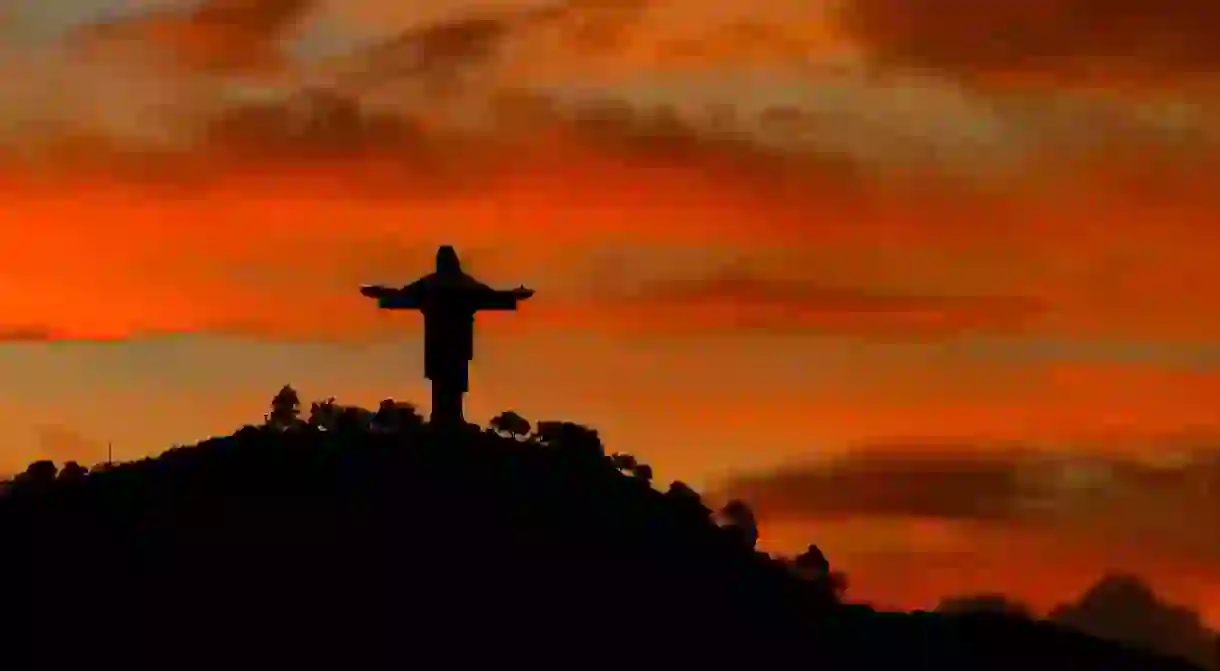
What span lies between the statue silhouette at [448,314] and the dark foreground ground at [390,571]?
327 cm

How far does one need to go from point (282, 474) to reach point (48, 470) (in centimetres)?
1005

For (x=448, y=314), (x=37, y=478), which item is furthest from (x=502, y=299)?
(x=37, y=478)

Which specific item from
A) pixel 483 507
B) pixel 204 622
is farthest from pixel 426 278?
pixel 204 622

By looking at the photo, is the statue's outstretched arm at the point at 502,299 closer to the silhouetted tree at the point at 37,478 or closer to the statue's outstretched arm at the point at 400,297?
the statue's outstretched arm at the point at 400,297

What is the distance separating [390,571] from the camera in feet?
231

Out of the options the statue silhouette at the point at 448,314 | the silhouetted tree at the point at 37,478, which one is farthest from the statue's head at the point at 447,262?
the silhouetted tree at the point at 37,478

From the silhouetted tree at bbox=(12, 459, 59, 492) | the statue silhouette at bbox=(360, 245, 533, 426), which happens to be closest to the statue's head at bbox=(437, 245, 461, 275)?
the statue silhouette at bbox=(360, 245, 533, 426)

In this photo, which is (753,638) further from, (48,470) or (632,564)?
(48,470)

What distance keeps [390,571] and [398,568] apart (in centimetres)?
33

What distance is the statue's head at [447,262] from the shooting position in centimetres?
7294

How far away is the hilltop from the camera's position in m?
67.8

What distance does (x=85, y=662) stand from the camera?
66.2m

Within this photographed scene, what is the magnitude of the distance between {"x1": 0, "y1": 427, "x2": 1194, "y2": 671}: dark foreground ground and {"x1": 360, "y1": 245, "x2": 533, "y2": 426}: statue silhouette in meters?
3.27

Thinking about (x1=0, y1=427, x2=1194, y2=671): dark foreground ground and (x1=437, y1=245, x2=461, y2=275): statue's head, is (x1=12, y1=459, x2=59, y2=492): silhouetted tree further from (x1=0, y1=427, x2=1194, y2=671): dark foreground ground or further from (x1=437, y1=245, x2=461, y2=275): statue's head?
(x1=437, y1=245, x2=461, y2=275): statue's head
